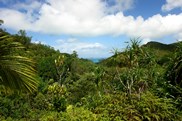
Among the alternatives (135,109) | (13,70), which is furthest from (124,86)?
(13,70)

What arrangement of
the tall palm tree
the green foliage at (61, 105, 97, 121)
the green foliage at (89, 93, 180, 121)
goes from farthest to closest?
the green foliage at (89, 93, 180, 121)
the green foliage at (61, 105, 97, 121)
the tall palm tree

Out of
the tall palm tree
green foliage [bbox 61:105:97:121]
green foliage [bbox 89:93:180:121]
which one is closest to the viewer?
the tall palm tree

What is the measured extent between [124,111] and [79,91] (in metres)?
29.9

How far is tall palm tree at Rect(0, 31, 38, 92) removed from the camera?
172 inches

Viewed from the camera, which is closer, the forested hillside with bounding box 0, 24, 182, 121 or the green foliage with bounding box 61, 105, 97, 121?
the forested hillside with bounding box 0, 24, 182, 121

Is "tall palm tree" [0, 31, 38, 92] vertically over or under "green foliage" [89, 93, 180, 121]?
over

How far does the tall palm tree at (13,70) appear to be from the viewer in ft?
14.3

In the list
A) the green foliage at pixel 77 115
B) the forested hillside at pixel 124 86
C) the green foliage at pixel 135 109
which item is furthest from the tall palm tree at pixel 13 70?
the green foliage at pixel 135 109

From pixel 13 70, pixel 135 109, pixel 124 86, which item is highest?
pixel 13 70

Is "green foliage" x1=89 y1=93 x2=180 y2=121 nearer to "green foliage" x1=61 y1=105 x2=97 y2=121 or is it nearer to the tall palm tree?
"green foliage" x1=61 y1=105 x2=97 y2=121

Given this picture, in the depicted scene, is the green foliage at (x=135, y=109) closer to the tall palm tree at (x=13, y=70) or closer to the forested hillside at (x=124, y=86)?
the forested hillside at (x=124, y=86)

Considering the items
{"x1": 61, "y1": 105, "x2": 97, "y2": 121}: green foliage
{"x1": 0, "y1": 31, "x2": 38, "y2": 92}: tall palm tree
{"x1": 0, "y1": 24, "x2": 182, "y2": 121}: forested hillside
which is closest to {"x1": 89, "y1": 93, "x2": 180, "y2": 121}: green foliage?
Result: {"x1": 0, "y1": 24, "x2": 182, "y2": 121}: forested hillside

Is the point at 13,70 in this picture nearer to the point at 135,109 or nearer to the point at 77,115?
the point at 77,115

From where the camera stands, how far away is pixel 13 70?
437 cm
